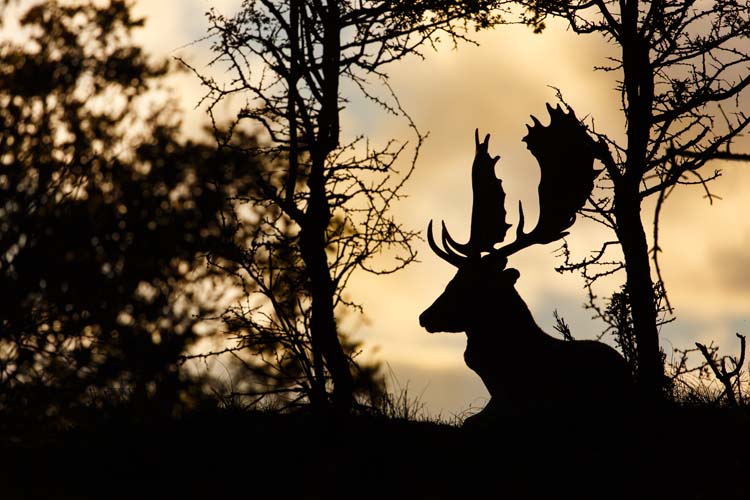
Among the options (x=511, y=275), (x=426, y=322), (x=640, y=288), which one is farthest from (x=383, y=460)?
(x=640, y=288)

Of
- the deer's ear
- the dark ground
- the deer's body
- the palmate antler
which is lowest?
the dark ground

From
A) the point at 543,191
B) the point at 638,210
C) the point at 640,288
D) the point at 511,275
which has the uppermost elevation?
the point at 638,210

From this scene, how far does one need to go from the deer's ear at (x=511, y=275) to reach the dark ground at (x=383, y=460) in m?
1.08

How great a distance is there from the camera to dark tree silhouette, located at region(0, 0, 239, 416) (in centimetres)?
1534

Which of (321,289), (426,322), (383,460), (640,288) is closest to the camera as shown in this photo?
(383,460)

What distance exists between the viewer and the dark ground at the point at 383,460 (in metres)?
6.36

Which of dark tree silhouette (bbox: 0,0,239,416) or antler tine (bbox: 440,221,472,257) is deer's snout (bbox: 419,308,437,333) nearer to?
antler tine (bbox: 440,221,472,257)

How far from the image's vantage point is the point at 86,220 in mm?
16875

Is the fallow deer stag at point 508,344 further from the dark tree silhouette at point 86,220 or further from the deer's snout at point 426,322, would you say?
the dark tree silhouette at point 86,220

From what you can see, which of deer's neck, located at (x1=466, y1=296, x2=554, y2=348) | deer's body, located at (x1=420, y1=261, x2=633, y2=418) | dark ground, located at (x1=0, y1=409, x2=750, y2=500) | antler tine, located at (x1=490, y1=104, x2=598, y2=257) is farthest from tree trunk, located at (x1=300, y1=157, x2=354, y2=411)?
antler tine, located at (x1=490, y1=104, x2=598, y2=257)

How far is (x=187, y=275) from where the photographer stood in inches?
706

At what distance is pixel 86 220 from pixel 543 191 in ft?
37.7

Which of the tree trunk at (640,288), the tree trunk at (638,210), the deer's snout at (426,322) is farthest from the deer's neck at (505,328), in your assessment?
the tree trunk at (640,288)

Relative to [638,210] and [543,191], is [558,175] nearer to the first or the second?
[543,191]
